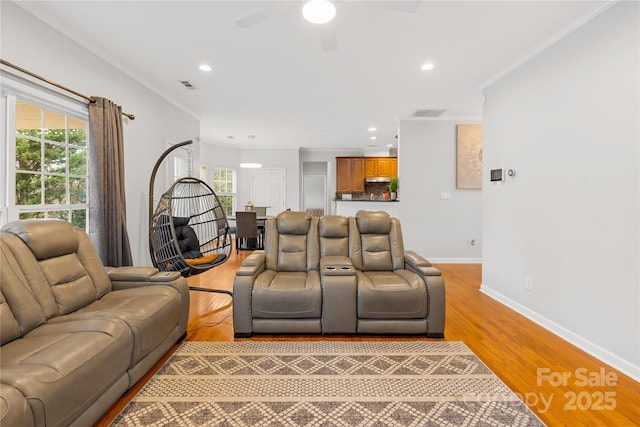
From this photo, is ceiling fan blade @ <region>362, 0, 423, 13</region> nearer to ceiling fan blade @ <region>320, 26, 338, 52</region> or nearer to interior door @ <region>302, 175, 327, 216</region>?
ceiling fan blade @ <region>320, 26, 338, 52</region>

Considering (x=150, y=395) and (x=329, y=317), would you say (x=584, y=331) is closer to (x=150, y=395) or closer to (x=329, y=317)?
(x=329, y=317)

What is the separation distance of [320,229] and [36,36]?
3.00 m

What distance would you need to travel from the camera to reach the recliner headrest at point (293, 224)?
11.3 ft

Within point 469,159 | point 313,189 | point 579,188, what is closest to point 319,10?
point 579,188

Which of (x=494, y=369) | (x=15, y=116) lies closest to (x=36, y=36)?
(x=15, y=116)

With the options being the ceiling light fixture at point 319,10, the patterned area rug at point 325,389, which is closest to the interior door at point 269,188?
the patterned area rug at point 325,389

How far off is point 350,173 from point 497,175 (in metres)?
5.05

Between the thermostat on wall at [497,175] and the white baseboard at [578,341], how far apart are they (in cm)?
138

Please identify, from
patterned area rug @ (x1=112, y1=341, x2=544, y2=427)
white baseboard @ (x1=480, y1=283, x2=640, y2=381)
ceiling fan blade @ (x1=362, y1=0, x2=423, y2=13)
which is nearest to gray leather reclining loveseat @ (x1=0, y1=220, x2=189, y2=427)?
patterned area rug @ (x1=112, y1=341, x2=544, y2=427)

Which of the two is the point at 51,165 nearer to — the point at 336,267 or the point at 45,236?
the point at 45,236

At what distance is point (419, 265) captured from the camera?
2.92 m

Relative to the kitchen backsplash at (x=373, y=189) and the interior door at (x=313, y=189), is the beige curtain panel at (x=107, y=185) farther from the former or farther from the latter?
the interior door at (x=313, y=189)

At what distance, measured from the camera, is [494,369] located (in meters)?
2.22

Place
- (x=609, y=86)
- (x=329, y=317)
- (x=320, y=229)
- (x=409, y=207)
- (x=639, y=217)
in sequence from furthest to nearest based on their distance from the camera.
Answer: (x=409, y=207) < (x=320, y=229) < (x=329, y=317) < (x=609, y=86) < (x=639, y=217)
